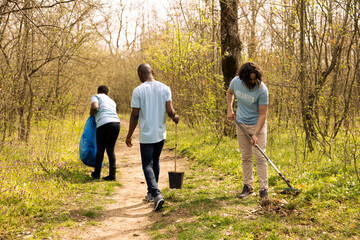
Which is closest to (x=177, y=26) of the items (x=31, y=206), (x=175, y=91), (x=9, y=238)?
(x=175, y=91)

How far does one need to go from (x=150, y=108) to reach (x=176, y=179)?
1.46 m

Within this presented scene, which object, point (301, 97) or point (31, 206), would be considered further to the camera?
point (301, 97)

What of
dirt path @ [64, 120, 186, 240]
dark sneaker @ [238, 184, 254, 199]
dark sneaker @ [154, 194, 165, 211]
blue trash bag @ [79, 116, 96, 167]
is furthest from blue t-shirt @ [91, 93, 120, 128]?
dark sneaker @ [238, 184, 254, 199]

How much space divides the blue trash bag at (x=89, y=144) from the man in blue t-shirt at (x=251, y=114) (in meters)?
3.00

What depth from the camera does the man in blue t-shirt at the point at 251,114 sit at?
14.5 ft

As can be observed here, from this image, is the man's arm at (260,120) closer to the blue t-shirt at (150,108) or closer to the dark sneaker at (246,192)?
the dark sneaker at (246,192)

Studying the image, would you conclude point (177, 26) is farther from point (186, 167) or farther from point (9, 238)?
point (9, 238)

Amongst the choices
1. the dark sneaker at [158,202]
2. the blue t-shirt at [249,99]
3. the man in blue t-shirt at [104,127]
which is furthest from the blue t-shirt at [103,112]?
the blue t-shirt at [249,99]

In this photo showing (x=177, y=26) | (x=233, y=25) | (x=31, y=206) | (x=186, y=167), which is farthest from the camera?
(x=177, y=26)

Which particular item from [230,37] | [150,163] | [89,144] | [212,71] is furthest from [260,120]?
[212,71]

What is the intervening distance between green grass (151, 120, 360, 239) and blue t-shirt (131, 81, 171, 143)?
1.11 metres

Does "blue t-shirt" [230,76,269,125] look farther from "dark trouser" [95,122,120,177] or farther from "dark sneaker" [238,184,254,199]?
"dark trouser" [95,122,120,177]

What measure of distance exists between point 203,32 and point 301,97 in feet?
18.5

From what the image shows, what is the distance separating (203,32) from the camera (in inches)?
446
